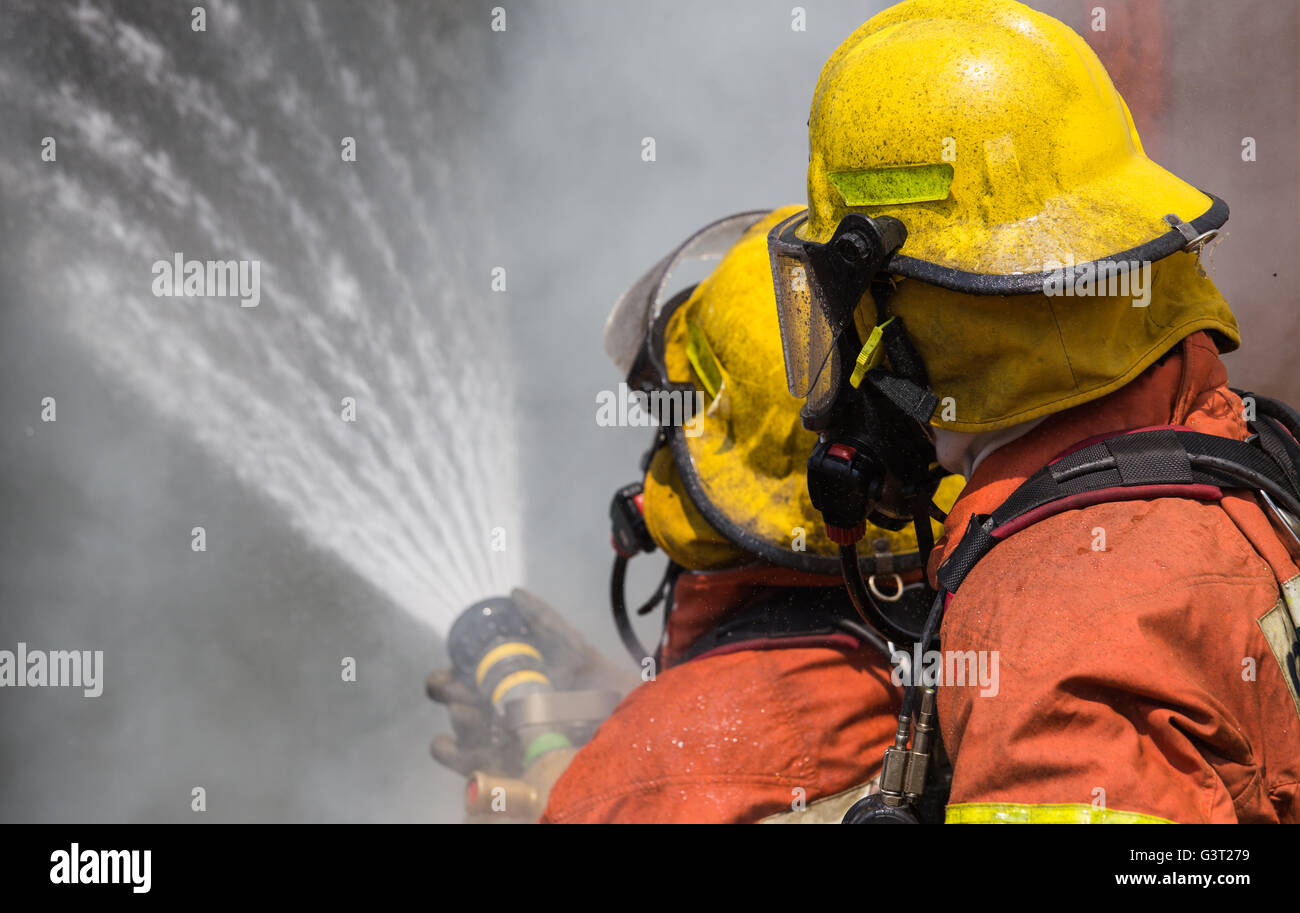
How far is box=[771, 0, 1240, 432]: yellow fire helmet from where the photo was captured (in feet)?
5.16

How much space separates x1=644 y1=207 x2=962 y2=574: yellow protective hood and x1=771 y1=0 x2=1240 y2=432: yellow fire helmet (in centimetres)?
68

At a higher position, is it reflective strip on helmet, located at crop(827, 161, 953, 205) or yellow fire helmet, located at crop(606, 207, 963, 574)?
reflective strip on helmet, located at crop(827, 161, 953, 205)

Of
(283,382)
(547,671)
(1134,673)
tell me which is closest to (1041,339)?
(1134,673)

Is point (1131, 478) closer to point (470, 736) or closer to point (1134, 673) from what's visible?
point (1134, 673)

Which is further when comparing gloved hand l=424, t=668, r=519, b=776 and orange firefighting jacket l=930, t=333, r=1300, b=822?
gloved hand l=424, t=668, r=519, b=776

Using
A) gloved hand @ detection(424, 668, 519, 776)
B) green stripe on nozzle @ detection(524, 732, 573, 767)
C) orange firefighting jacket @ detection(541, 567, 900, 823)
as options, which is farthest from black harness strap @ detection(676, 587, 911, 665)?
gloved hand @ detection(424, 668, 519, 776)

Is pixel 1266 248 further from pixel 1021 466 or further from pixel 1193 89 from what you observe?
pixel 1021 466

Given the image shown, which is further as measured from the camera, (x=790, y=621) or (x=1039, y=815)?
(x=790, y=621)

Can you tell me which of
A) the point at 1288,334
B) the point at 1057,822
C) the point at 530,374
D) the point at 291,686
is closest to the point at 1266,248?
the point at 1288,334

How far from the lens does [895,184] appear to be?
1688 millimetres

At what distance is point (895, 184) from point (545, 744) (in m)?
2.43

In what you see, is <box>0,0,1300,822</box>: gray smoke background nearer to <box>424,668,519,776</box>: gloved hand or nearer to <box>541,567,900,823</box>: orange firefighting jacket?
<box>424,668,519,776</box>: gloved hand

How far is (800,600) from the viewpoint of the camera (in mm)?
2510

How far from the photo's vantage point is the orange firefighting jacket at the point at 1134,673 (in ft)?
4.31
